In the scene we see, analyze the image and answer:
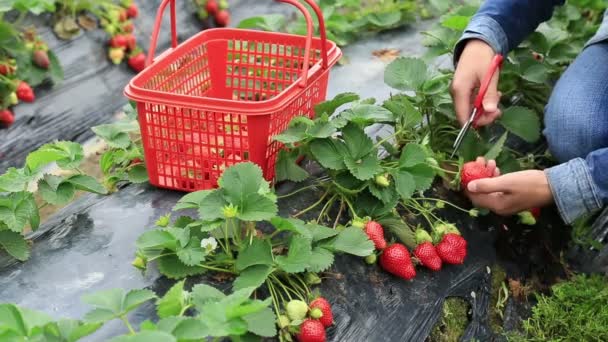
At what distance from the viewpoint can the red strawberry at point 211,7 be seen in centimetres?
413

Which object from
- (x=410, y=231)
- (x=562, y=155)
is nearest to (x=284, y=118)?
(x=410, y=231)

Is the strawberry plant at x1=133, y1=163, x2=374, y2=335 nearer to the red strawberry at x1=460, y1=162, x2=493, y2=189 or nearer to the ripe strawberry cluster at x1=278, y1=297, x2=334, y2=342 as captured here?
the ripe strawberry cluster at x1=278, y1=297, x2=334, y2=342

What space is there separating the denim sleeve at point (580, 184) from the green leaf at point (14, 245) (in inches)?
51.8

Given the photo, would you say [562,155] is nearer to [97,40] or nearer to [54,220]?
[54,220]

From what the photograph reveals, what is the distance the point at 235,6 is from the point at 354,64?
53.6 inches

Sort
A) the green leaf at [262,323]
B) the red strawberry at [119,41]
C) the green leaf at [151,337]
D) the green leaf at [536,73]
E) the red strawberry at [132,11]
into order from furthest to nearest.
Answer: the red strawberry at [132,11] → the red strawberry at [119,41] → the green leaf at [536,73] → the green leaf at [262,323] → the green leaf at [151,337]

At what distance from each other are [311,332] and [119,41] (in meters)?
2.46

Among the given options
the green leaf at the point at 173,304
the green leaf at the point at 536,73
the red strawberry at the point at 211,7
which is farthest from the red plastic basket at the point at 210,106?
the red strawberry at the point at 211,7

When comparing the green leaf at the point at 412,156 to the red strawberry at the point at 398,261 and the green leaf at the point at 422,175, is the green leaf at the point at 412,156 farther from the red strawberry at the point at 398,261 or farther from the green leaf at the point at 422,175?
the red strawberry at the point at 398,261

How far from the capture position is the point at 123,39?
3.74m

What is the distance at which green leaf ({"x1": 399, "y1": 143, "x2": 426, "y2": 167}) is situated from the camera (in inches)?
79.2

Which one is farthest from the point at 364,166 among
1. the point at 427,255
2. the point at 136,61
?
the point at 136,61

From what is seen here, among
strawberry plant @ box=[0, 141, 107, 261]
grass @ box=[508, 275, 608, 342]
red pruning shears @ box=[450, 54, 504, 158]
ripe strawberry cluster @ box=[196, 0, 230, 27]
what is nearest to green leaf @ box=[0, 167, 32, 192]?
strawberry plant @ box=[0, 141, 107, 261]

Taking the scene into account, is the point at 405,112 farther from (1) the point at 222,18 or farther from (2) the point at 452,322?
(1) the point at 222,18
